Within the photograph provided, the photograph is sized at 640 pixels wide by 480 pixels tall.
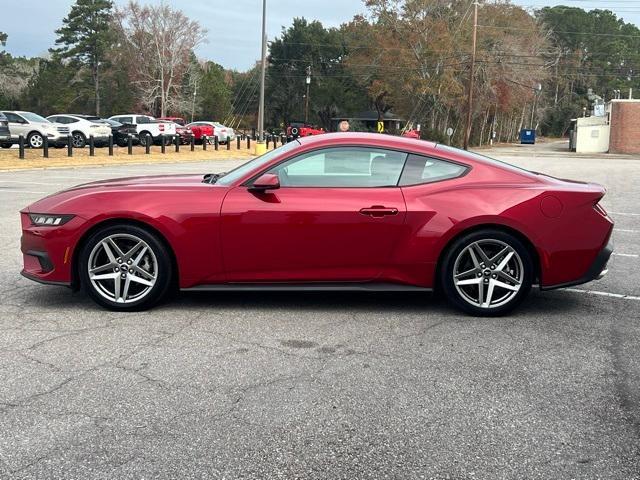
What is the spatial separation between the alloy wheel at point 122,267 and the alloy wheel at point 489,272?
2.42 meters

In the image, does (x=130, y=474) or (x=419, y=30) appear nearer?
(x=130, y=474)

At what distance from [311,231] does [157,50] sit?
72655 millimetres

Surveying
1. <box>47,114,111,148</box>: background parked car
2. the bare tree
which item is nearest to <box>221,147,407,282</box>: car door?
<box>47,114,111,148</box>: background parked car

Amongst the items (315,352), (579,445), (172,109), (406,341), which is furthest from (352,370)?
(172,109)

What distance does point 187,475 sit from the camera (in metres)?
2.91

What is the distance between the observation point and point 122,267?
17.5 ft

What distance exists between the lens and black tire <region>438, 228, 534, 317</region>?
17.4 ft

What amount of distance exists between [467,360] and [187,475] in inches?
85.9

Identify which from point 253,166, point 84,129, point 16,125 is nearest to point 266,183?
point 253,166

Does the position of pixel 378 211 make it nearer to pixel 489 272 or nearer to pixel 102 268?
pixel 489 272

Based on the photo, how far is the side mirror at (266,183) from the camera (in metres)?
5.20

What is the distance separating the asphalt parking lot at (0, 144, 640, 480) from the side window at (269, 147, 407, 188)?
42.2 inches

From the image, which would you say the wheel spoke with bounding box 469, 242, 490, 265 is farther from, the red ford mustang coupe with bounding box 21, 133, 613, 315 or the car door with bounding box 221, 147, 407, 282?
the car door with bounding box 221, 147, 407, 282

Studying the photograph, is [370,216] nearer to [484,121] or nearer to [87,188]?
[87,188]
